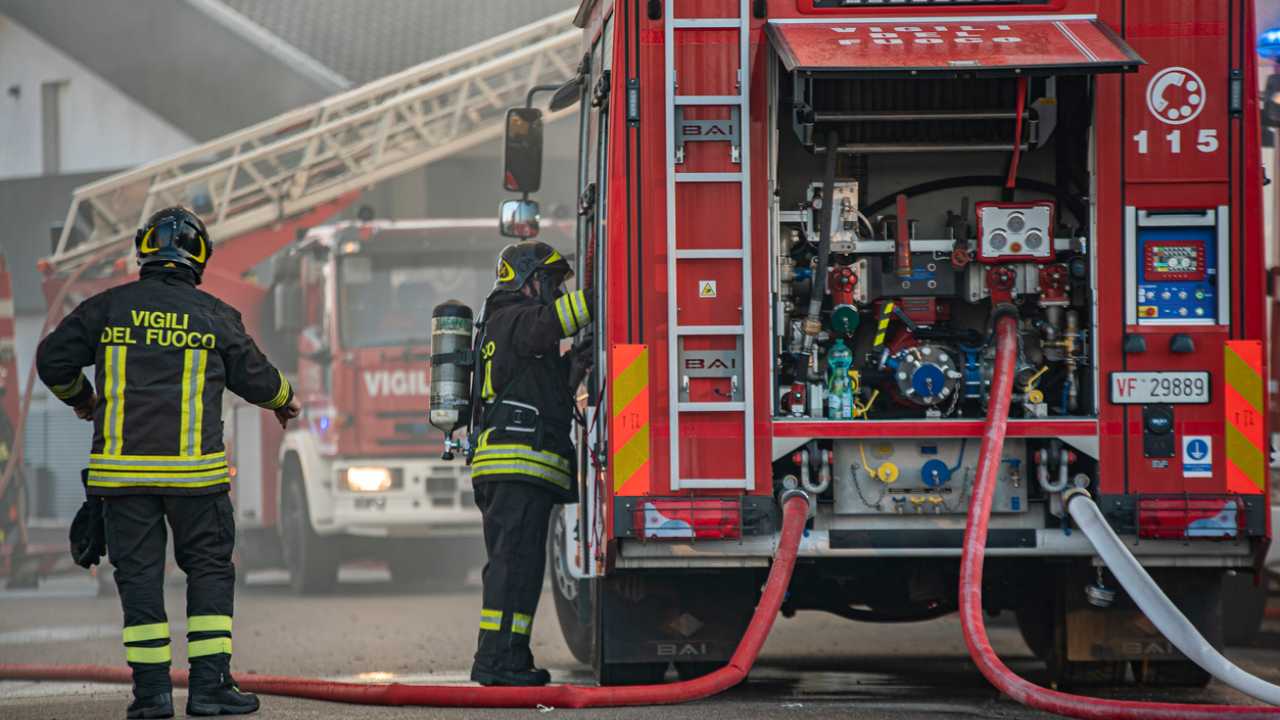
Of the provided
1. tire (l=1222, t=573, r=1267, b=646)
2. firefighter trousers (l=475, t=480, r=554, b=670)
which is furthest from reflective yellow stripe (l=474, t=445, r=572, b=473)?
tire (l=1222, t=573, r=1267, b=646)

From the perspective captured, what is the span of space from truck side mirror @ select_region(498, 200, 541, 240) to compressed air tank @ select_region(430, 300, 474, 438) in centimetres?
59

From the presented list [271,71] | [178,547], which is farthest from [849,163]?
[271,71]

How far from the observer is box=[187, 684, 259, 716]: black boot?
6793 millimetres

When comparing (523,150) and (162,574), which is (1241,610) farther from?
(162,574)

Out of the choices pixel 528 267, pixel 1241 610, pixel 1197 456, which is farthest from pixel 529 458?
pixel 1241 610

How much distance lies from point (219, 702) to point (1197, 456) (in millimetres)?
3488

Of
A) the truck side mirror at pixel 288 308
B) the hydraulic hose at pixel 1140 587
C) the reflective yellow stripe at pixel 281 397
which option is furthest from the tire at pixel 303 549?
the hydraulic hose at pixel 1140 587

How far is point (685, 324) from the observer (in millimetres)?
7215

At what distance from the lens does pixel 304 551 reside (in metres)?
15.1

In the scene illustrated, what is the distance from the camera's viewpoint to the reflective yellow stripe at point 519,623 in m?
8.18

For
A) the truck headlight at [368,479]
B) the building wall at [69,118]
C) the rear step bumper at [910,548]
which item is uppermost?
the building wall at [69,118]

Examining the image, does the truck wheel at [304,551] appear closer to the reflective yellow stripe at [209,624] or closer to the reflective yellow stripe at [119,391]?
the reflective yellow stripe at [209,624]

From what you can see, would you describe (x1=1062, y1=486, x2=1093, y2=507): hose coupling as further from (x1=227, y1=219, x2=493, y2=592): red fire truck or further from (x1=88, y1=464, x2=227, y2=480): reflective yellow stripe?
(x1=227, y1=219, x2=493, y2=592): red fire truck

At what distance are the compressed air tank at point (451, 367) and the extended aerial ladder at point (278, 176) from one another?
25.4ft
